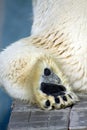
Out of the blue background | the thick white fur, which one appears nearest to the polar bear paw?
the thick white fur

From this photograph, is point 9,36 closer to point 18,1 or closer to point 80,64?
point 18,1

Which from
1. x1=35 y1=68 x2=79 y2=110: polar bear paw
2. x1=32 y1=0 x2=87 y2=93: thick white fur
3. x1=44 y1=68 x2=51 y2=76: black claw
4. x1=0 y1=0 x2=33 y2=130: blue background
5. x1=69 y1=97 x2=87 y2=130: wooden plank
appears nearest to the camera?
x1=69 y1=97 x2=87 y2=130: wooden plank

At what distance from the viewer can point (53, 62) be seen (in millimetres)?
2586

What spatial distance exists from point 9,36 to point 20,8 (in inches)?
9.2

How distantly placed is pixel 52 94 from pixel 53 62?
0.22 m

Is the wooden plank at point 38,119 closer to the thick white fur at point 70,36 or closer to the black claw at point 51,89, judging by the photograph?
the black claw at point 51,89

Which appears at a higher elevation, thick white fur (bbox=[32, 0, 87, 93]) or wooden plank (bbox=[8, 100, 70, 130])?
thick white fur (bbox=[32, 0, 87, 93])

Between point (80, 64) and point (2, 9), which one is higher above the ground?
point (2, 9)

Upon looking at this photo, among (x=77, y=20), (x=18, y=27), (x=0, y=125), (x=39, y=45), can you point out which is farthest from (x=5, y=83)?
(x=18, y=27)

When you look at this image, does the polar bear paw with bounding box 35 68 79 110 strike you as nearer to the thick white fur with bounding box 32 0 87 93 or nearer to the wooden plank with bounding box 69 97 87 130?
the wooden plank with bounding box 69 97 87 130

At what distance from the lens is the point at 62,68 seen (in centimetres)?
270

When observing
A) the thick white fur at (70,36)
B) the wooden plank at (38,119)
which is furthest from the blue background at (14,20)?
the wooden plank at (38,119)

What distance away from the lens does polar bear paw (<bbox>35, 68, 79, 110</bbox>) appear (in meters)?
2.39

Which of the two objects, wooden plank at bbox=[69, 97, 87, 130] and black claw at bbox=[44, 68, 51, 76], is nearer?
wooden plank at bbox=[69, 97, 87, 130]
